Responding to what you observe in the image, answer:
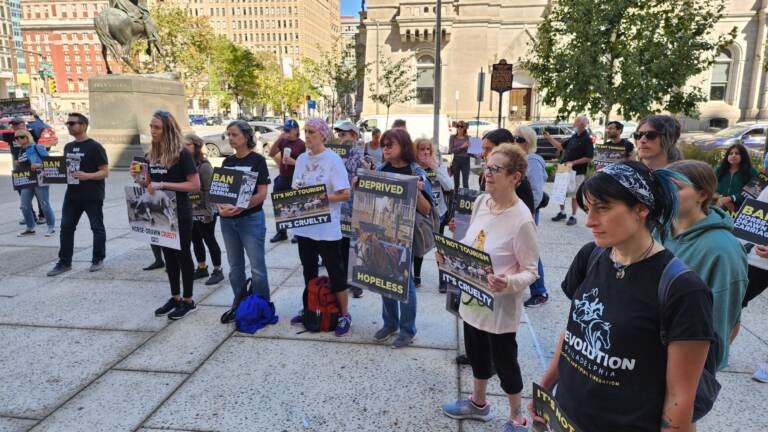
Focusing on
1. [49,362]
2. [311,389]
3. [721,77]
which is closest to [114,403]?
[49,362]

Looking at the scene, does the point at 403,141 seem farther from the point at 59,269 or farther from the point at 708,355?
the point at 59,269

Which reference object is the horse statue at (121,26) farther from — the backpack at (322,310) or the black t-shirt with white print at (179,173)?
the backpack at (322,310)

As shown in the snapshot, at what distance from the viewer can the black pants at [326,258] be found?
425cm

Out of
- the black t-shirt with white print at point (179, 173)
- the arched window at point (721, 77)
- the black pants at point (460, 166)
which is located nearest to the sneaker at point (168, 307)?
the black t-shirt with white print at point (179, 173)

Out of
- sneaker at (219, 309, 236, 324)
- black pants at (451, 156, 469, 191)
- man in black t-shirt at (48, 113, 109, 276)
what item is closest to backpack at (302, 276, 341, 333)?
sneaker at (219, 309, 236, 324)

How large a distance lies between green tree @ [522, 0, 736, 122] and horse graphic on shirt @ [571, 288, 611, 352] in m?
12.9

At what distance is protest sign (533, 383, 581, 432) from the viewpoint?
1.44m

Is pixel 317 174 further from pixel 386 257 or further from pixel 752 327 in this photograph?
pixel 752 327

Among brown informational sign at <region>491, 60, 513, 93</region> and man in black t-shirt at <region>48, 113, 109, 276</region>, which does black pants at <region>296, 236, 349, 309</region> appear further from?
brown informational sign at <region>491, 60, 513, 93</region>

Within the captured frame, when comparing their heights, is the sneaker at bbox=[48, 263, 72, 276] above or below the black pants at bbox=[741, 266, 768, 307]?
below

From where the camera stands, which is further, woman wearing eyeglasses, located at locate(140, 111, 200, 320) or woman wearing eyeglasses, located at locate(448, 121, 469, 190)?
woman wearing eyeglasses, located at locate(448, 121, 469, 190)

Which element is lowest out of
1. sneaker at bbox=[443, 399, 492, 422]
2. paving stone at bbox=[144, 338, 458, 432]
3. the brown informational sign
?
paving stone at bbox=[144, 338, 458, 432]

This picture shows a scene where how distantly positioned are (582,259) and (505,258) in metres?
0.84

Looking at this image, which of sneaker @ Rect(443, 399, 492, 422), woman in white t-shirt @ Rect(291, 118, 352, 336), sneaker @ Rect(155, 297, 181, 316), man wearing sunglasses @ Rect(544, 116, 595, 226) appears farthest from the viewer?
man wearing sunglasses @ Rect(544, 116, 595, 226)
